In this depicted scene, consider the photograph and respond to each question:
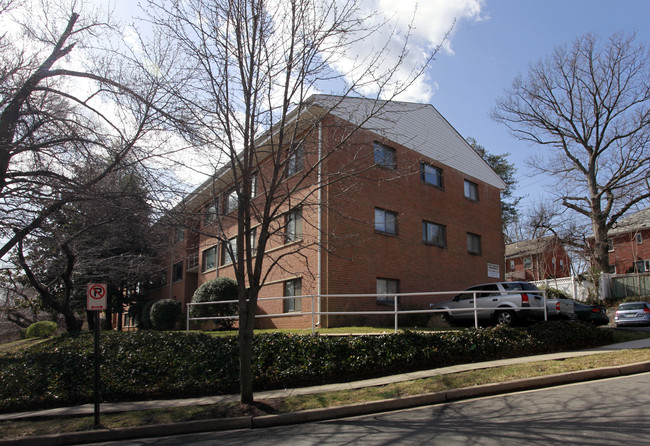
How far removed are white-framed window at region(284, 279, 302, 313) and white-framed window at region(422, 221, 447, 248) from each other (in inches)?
234

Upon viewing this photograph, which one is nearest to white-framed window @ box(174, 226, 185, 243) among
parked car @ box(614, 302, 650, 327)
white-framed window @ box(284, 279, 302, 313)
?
white-framed window @ box(284, 279, 302, 313)

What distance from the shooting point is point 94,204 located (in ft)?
36.2

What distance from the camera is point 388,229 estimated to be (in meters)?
18.9

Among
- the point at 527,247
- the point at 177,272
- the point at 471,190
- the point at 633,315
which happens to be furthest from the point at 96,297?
the point at 527,247

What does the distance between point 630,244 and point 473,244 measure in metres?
26.1

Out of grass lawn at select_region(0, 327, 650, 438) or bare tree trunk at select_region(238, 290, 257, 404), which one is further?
bare tree trunk at select_region(238, 290, 257, 404)

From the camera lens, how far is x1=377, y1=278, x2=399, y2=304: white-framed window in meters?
17.9

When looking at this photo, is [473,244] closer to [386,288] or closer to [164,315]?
[386,288]

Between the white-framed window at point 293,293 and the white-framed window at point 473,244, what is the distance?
931 centimetres

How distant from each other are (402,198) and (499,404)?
510 inches

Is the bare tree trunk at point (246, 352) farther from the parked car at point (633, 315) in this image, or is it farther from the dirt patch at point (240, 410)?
the parked car at point (633, 315)

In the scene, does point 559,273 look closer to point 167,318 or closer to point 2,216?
point 167,318

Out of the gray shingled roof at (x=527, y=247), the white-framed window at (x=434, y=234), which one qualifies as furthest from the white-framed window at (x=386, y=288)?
the gray shingled roof at (x=527, y=247)

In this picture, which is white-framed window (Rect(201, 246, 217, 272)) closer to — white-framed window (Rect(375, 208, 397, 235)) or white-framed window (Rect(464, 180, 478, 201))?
white-framed window (Rect(375, 208, 397, 235))
